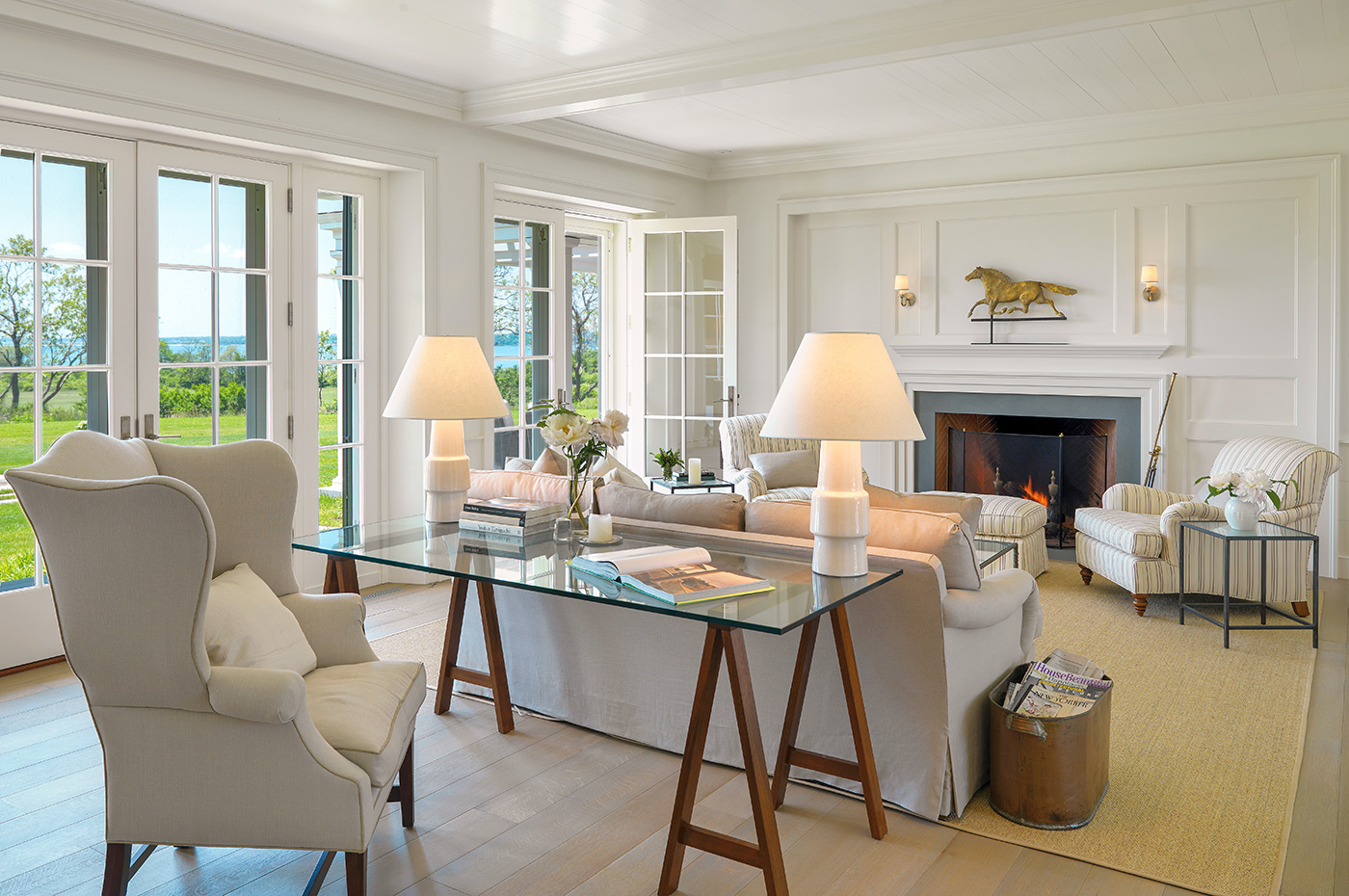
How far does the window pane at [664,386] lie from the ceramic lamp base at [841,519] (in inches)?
176

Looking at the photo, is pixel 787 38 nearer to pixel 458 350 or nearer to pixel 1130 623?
pixel 458 350

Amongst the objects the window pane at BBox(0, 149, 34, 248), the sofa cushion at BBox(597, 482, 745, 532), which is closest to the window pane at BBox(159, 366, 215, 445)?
the window pane at BBox(0, 149, 34, 248)

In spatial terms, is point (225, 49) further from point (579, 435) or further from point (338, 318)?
point (579, 435)

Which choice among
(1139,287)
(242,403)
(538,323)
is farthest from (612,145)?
(1139,287)

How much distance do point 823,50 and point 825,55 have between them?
0.02 meters

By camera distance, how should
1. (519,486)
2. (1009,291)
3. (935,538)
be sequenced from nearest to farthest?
1. (935,538)
2. (519,486)
3. (1009,291)

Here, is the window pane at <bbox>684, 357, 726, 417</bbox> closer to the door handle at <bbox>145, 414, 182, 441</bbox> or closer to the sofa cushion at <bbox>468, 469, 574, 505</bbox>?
the sofa cushion at <bbox>468, 469, 574, 505</bbox>

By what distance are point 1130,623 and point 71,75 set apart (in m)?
5.09

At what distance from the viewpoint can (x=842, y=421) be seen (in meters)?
2.62

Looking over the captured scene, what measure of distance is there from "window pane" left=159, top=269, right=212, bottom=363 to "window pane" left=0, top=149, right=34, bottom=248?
0.54 m

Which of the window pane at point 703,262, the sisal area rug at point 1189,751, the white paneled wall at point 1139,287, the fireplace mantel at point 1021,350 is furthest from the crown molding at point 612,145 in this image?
the sisal area rug at point 1189,751

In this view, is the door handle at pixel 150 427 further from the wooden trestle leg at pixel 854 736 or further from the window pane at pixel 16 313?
the wooden trestle leg at pixel 854 736

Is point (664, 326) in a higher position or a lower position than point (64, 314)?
higher

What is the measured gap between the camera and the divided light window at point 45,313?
3.95 metres
